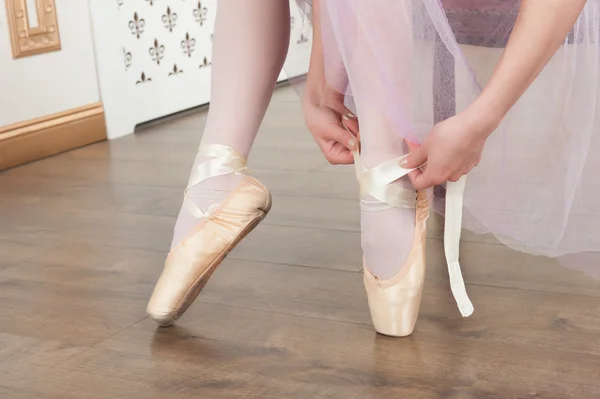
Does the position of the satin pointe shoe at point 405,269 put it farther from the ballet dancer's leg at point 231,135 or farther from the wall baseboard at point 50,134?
the wall baseboard at point 50,134

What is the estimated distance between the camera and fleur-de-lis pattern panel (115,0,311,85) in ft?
7.27

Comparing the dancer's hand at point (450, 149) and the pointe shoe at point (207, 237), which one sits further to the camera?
the pointe shoe at point (207, 237)

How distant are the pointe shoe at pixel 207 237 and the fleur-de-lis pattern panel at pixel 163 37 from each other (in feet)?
4.19

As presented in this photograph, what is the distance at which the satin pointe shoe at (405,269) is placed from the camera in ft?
2.91

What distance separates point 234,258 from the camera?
118 cm

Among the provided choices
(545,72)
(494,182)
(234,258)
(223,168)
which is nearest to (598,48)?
(545,72)

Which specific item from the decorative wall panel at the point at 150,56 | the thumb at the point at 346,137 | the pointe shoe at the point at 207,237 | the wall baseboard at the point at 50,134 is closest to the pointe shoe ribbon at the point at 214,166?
the pointe shoe at the point at 207,237

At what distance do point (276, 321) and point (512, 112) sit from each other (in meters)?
0.34

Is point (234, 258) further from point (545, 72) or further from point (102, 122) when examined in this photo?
point (102, 122)

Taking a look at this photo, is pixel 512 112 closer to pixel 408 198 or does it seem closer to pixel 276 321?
pixel 408 198

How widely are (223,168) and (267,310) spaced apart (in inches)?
6.5

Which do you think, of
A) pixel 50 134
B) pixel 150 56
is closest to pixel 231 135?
pixel 50 134

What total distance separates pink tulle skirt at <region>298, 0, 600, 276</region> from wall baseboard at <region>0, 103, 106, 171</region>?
1136 mm

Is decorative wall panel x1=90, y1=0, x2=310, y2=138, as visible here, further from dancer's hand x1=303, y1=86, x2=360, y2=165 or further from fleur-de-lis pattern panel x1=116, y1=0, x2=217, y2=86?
dancer's hand x1=303, y1=86, x2=360, y2=165
